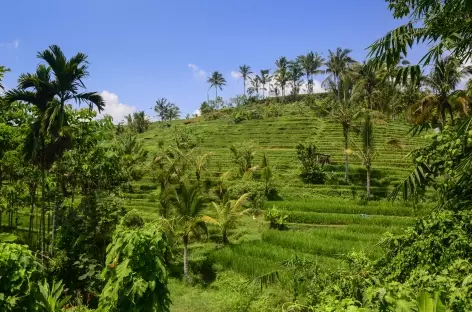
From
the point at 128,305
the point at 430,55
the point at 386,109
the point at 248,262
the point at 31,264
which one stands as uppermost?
the point at 386,109

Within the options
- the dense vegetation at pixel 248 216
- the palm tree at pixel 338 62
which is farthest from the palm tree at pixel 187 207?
the palm tree at pixel 338 62

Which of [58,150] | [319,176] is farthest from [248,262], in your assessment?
[319,176]

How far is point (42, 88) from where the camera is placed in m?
10.3

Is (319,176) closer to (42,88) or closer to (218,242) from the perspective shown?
(218,242)

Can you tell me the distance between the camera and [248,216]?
18.8 m

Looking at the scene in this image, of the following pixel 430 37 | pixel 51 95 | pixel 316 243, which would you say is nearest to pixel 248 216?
pixel 316 243

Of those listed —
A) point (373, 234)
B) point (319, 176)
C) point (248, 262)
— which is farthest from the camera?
point (319, 176)

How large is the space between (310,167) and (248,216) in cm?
709

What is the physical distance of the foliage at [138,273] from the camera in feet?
15.8

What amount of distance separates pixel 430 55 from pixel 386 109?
39743 millimetres

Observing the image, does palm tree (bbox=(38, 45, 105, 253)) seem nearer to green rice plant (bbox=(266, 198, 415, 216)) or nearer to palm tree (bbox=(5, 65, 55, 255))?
palm tree (bbox=(5, 65, 55, 255))

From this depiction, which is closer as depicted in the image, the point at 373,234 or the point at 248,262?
the point at 248,262

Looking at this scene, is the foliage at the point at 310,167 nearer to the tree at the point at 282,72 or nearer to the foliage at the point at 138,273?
the foliage at the point at 138,273

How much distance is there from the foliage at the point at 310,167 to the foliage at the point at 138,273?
1966 cm
